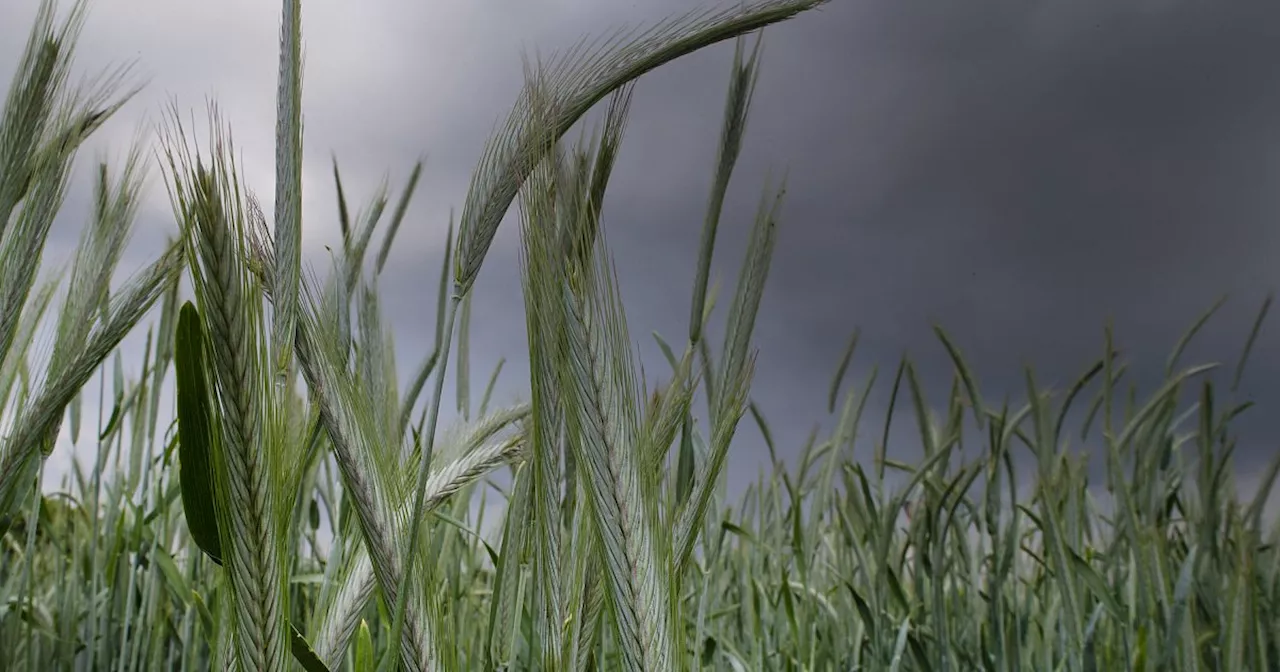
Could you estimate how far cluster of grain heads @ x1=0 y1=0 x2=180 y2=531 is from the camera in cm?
119

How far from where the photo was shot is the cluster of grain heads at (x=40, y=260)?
1194 mm

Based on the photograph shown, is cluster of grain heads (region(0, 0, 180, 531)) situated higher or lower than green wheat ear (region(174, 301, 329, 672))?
higher

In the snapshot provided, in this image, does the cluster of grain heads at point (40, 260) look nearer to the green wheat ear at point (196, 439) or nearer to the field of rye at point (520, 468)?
the field of rye at point (520, 468)

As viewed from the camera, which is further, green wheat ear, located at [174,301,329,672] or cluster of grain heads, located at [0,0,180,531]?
cluster of grain heads, located at [0,0,180,531]

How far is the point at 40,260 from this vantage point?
50.9 inches

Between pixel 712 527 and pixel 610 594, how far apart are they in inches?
41.5

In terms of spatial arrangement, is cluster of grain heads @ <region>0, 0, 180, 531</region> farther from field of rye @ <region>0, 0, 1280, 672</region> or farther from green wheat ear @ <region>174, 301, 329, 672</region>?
green wheat ear @ <region>174, 301, 329, 672</region>

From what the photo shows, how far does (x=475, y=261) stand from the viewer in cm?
92

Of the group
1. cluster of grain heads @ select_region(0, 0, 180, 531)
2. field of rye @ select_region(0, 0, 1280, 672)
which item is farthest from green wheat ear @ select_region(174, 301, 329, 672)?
cluster of grain heads @ select_region(0, 0, 180, 531)

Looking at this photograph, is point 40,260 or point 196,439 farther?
point 40,260

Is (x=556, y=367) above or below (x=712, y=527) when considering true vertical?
below

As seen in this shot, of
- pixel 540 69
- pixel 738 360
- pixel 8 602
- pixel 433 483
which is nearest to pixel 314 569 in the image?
pixel 8 602

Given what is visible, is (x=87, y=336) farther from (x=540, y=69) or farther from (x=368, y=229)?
(x=540, y=69)

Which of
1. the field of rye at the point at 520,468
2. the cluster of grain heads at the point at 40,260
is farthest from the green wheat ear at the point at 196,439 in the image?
the cluster of grain heads at the point at 40,260
